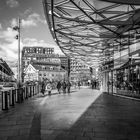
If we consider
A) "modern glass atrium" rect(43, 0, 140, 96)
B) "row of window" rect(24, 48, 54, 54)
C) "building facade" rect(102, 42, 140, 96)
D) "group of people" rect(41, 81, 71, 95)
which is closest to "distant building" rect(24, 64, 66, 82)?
"group of people" rect(41, 81, 71, 95)

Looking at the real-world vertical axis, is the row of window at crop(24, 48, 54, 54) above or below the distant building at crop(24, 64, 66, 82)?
above

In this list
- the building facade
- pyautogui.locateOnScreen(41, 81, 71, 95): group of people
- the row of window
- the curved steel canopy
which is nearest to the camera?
the curved steel canopy

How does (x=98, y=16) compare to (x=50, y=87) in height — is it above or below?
above

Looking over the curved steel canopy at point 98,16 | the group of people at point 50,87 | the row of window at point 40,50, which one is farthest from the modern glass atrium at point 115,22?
the row of window at point 40,50

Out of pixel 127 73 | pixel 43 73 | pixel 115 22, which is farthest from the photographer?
pixel 43 73

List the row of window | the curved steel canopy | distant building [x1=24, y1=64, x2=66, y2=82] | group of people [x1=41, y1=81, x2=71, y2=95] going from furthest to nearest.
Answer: the row of window, distant building [x1=24, y1=64, x2=66, y2=82], group of people [x1=41, y1=81, x2=71, y2=95], the curved steel canopy

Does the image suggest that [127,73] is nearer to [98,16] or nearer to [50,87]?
[98,16]

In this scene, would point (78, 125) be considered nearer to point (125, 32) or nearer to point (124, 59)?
point (124, 59)

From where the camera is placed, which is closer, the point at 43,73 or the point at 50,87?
the point at 50,87

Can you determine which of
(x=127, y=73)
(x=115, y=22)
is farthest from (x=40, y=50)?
(x=127, y=73)

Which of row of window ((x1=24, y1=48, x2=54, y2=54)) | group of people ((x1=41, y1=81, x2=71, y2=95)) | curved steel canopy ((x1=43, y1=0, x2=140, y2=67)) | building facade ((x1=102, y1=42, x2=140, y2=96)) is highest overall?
row of window ((x1=24, y1=48, x2=54, y2=54))

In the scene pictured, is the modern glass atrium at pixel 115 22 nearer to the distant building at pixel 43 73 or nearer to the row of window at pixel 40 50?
the distant building at pixel 43 73

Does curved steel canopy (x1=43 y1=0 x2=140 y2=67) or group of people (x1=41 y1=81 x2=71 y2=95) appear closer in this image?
curved steel canopy (x1=43 y1=0 x2=140 y2=67)

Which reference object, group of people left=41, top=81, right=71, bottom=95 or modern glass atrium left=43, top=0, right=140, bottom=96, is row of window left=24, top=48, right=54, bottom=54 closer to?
group of people left=41, top=81, right=71, bottom=95
